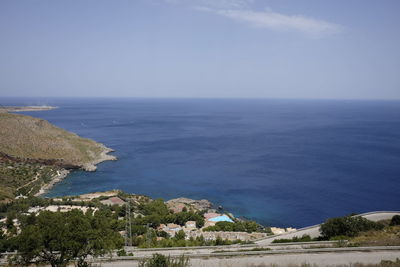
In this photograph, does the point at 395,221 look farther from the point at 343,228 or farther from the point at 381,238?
the point at 343,228

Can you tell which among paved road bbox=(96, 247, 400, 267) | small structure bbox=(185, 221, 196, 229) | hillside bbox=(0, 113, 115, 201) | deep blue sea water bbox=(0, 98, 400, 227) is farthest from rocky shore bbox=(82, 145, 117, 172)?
paved road bbox=(96, 247, 400, 267)

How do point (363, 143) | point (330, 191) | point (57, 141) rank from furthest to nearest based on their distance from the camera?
point (363, 143), point (57, 141), point (330, 191)

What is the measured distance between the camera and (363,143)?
80250 millimetres

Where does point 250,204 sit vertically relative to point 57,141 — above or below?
below

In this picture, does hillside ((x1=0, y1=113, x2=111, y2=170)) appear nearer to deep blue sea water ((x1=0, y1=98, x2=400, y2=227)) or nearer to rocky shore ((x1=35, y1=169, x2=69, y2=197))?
rocky shore ((x1=35, y1=169, x2=69, y2=197))

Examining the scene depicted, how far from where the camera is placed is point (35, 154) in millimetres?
58562

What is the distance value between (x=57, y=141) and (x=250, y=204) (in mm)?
48783

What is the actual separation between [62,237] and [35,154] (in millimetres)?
55828

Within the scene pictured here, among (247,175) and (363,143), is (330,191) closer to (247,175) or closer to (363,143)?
(247,175)

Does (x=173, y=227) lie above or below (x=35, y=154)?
below

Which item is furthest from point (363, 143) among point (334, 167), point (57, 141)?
point (57, 141)

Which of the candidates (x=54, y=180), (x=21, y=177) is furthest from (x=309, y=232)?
(x=21, y=177)

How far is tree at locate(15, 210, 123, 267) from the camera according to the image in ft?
35.2

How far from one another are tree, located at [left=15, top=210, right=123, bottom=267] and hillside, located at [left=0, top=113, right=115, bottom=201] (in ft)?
101
